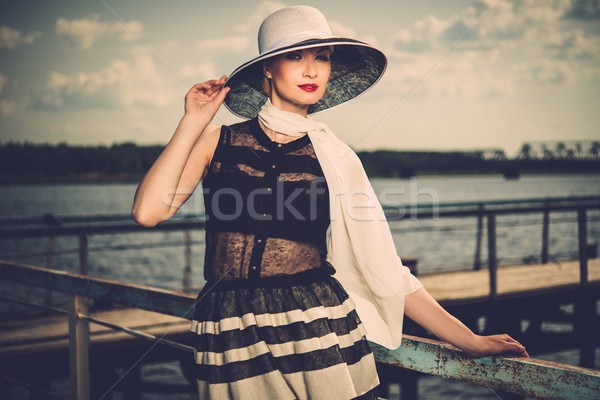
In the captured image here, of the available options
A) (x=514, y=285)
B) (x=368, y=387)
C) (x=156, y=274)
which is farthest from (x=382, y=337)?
(x=156, y=274)

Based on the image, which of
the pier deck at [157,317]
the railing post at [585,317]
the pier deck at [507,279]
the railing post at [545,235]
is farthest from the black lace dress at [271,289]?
the railing post at [545,235]

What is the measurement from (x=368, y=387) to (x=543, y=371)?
0.44 meters

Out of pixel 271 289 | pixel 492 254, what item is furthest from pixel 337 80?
pixel 492 254

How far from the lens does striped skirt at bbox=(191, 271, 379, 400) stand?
4.70 feet

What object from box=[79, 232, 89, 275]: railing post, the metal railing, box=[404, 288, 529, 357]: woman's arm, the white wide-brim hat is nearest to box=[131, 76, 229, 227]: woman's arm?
the white wide-brim hat

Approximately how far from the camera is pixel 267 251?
5.06 ft

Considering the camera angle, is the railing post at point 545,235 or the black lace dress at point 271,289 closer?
the black lace dress at point 271,289

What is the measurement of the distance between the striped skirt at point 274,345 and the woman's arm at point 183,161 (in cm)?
26

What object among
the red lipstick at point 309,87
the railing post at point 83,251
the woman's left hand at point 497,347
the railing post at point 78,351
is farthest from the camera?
the railing post at point 83,251

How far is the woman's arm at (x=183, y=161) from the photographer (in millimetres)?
1522

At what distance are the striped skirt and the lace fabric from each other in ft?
0.19

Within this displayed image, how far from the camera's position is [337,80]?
2.00 metres

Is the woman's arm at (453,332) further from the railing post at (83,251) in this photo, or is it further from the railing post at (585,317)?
the railing post at (585,317)

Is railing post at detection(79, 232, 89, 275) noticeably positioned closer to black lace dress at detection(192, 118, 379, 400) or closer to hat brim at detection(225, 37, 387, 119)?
hat brim at detection(225, 37, 387, 119)
